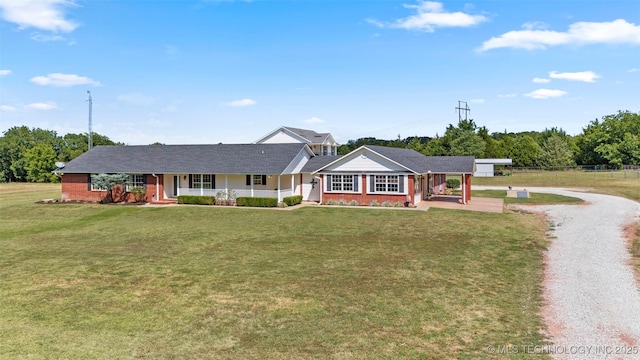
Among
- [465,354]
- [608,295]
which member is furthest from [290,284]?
[608,295]

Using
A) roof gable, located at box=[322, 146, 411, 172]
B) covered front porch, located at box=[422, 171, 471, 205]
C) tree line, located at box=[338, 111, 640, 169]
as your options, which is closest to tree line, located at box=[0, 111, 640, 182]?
tree line, located at box=[338, 111, 640, 169]

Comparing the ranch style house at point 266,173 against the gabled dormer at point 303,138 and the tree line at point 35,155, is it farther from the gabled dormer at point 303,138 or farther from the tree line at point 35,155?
the tree line at point 35,155

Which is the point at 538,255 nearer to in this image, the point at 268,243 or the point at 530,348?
the point at 530,348

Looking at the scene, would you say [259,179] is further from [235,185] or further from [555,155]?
[555,155]

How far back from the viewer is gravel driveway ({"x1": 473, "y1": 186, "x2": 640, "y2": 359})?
827cm

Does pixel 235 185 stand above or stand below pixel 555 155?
below

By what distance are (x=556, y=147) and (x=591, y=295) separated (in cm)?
8723

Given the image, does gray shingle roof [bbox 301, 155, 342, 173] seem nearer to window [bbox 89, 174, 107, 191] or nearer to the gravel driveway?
window [bbox 89, 174, 107, 191]

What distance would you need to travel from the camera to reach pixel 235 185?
34719 mm

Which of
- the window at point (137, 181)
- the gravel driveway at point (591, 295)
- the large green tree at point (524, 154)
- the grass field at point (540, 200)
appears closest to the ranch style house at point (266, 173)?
the window at point (137, 181)

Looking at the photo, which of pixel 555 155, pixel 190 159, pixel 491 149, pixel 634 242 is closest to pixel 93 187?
pixel 190 159

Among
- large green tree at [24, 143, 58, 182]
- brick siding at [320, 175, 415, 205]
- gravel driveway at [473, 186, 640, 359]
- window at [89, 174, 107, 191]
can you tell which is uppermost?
large green tree at [24, 143, 58, 182]

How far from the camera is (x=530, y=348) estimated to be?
816 cm

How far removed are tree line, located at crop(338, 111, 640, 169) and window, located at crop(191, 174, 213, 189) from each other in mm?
53900
